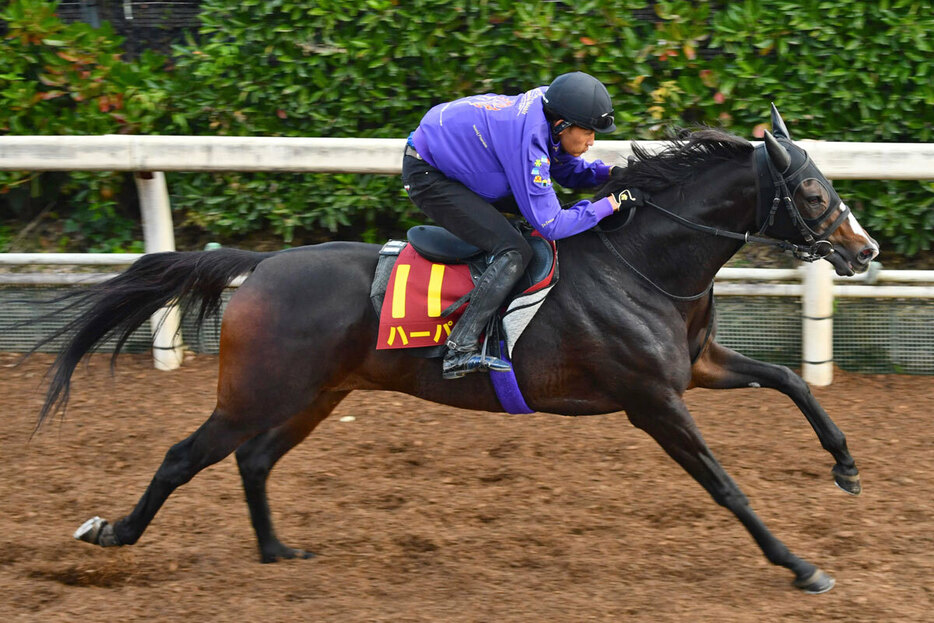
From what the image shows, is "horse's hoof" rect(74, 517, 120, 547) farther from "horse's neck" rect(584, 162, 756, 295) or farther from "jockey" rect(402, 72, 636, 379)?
"horse's neck" rect(584, 162, 756, 295)

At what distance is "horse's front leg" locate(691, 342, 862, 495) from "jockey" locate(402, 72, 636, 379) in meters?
0.89

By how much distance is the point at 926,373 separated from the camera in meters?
6.47

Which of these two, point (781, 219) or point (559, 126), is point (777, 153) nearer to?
point (781, 219)

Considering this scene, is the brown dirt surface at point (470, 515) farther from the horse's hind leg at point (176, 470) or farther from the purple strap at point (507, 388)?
the purple strap at point (507, 388)

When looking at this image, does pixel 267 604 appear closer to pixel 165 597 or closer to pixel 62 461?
pixel 165 597

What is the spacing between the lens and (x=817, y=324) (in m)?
6.14

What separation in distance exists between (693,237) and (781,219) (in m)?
0.37

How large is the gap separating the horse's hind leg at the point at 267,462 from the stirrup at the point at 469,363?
2.38 ft

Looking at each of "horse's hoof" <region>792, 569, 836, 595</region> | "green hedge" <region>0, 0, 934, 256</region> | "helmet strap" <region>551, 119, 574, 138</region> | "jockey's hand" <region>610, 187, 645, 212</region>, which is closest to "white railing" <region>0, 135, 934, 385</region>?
"green hedge" <region>0, 0, 934, 256</region>

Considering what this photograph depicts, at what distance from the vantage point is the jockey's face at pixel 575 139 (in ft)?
14.5

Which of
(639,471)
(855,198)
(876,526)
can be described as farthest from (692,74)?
(876,526)

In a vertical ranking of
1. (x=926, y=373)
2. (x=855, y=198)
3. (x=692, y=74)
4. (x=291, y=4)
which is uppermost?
(x=291, y=4)

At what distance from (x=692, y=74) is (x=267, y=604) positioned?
4465mm

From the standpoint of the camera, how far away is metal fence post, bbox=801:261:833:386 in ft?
19.9
